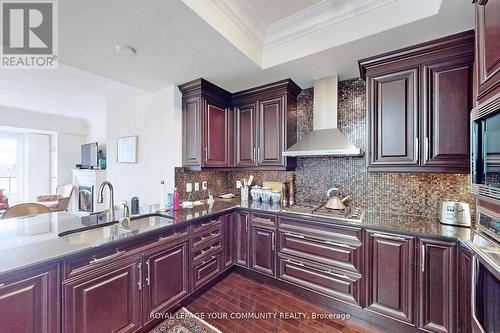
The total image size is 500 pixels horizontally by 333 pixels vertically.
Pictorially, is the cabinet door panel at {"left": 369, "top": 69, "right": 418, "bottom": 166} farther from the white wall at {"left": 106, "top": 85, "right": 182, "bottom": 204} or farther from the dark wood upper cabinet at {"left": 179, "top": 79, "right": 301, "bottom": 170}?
the white wall at {"left": 106, "top": 85, "right": 182, "bottom": 204}

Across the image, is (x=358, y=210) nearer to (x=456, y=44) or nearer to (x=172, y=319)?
(x=456, y=44)

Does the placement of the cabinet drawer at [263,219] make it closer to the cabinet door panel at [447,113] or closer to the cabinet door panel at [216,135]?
the cabinet door panel at [216,135]

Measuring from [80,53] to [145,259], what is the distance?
191 centimetres

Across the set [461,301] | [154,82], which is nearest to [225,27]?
[154,82]

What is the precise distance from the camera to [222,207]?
2598 millimetres

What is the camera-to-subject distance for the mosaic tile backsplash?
2.08 meters

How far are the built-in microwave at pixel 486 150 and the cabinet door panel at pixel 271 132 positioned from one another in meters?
1.71

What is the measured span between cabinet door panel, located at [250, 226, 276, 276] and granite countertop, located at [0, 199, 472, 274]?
262mm

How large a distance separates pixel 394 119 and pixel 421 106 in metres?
0.21

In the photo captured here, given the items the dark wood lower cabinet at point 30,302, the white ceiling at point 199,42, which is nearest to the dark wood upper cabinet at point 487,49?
the white ceiling at point 199,42

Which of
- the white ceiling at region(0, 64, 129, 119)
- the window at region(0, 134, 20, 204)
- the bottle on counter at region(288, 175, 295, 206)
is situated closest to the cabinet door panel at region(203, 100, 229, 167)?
the bottle on counter at region(288, 175, 295, 206)

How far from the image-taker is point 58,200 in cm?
517

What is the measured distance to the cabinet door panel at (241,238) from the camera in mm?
2572

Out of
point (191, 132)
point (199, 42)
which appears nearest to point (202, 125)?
point (191, 132)
